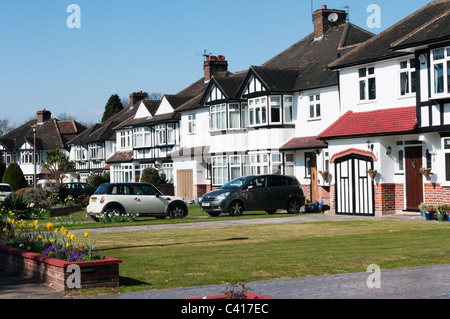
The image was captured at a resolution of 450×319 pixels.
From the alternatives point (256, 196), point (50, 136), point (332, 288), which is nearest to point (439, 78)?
point (256, 196)

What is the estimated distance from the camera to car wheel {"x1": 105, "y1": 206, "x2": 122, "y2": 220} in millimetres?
25797

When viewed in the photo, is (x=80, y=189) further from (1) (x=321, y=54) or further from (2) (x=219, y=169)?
(1) (x=321, y=54)

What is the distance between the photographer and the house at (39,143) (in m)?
88.6

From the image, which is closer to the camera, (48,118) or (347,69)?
(347,69)

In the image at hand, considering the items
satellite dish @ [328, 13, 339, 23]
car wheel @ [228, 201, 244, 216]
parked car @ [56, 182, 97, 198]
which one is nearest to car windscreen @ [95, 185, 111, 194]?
car wheel @ [228, 201, 244, 216]

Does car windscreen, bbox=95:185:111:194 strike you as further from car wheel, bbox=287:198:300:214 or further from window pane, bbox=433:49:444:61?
window pane, bbox=433:49:444:61

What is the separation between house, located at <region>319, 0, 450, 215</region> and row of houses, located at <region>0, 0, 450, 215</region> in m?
0.04

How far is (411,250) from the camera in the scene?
1488cm

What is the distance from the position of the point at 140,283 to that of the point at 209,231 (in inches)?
398

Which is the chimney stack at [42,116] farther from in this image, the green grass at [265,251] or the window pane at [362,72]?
the green grass at [265,251]

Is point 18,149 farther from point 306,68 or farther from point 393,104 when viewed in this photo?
point 393,104

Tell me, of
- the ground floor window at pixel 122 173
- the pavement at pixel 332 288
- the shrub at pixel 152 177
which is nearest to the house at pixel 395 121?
the pavement at pixel 332 288
